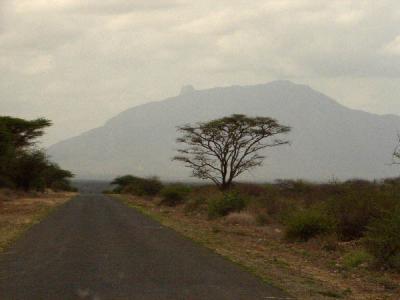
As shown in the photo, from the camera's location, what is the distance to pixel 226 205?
2966 cm

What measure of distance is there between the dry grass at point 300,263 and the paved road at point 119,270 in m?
0.61

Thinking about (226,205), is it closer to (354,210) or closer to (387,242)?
(354,210)

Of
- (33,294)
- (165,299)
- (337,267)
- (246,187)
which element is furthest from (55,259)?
(246,187)

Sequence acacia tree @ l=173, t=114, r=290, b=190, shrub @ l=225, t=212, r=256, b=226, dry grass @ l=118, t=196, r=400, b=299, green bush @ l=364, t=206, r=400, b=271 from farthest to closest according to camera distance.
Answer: acacia tree @ l=173, t=114, r=290, b=190 < shrub @ l=225, t=212, r=256, b=226 < green bush @ l=364, t=206, r=400, b=271 < dry grass @ l=118, t=196, r=400, b=299

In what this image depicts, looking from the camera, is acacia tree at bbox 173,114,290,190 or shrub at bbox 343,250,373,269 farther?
acacia tree at bbox 173,114,290,190

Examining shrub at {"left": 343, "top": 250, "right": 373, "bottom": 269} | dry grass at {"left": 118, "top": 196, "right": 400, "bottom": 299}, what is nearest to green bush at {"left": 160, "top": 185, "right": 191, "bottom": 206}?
dry grass at {"left": 118, "top": 196, "right": 400, "bottom": 299}

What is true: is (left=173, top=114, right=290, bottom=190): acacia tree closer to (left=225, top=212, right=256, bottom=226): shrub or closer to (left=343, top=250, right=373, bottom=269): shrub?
(left=225, top=212, right=256, bottom=226): shrub

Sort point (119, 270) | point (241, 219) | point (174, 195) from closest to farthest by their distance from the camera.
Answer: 1. point (119, 270)
2. point (241, 219)
3. point (174, 195)

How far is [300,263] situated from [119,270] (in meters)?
4.92

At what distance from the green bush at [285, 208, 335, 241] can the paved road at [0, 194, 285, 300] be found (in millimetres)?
3751

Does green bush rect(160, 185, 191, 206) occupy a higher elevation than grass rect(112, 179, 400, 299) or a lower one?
higher

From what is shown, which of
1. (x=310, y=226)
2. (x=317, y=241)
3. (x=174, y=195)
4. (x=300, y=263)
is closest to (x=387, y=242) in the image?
(x=300, y=263)

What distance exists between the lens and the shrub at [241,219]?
2588cm

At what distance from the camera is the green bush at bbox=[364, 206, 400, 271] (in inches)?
518
